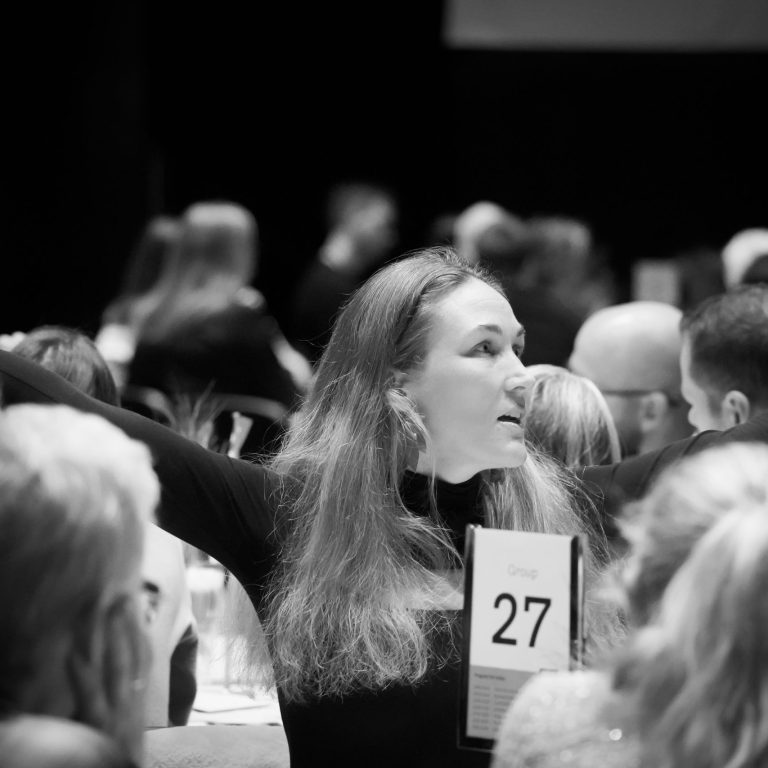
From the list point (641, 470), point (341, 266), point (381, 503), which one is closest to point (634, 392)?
point (641, 470)

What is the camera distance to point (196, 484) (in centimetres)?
173

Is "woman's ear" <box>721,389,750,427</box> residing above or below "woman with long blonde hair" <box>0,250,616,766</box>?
above

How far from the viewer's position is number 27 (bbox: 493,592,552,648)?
1385 mm

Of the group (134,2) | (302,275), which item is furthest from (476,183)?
(134,2)

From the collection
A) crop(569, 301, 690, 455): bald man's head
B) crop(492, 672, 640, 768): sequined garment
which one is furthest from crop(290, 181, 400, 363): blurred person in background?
crop(492, 672, 640, 768): sequined garment

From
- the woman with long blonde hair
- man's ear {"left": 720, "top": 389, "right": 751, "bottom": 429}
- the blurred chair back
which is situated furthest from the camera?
man's ear {"left": 720, "top": 389, "right": 751, "bottom": 429}

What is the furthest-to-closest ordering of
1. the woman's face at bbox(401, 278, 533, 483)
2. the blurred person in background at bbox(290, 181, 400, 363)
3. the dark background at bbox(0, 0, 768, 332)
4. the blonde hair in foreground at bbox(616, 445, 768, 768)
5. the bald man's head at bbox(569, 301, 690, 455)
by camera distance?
1. the dark background at bbox(0, 0, 768, 332)
2. the blurred person in background at bbox(290, 181, 400, 363)
3. the bald man's head at bbox(569, 301, 690, 455)
4. the woman's face at bbox(401, 278, 533, 483)
5. the blonde hair in foreground at bbox(616, 445, 768, 768)

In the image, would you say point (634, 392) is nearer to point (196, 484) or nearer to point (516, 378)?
point (516, 378)

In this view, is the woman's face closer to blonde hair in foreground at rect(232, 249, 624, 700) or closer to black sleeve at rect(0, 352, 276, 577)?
blonde hair in foreground at rect(232, 249, 624, 700)

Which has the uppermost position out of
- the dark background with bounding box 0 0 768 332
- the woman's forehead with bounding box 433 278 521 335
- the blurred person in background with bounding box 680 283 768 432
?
the dark background with bounding box 0 0 768 332

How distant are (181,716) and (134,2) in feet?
18.8

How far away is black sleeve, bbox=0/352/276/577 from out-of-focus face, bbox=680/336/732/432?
3.38ft

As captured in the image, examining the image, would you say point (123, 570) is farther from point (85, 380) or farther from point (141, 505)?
point (85, 380)

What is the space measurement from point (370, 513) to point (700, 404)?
0.97 metres
